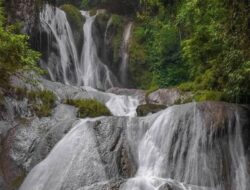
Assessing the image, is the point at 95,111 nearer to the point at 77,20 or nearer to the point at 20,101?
the point at 20,101

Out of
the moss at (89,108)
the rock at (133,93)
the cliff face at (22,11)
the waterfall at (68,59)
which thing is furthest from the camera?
the waterfall at (68,59)

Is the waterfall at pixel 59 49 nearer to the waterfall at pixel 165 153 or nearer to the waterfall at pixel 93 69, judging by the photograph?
the waterfall at pixel 93 69

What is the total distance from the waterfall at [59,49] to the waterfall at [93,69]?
1.55 ft

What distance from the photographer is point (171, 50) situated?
22.5 metres

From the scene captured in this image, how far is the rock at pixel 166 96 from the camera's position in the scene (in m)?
16.7

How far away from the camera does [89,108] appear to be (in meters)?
14.9

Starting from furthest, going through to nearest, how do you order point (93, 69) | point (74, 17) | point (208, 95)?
point (74, 17)
point (93, 69)
point (208, 95)

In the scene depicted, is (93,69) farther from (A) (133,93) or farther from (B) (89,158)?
(B) (89,158)

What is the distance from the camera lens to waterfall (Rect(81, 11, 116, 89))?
74.1ft

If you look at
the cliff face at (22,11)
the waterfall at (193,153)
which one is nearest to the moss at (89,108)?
the waterfall at (193,153)

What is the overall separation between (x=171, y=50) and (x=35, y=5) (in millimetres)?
6512

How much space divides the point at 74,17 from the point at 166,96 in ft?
30.4

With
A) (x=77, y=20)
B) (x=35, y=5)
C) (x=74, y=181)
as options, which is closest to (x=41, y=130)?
(x=74, y=181)

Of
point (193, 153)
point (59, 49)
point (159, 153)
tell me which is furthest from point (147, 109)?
point (59, 49)
